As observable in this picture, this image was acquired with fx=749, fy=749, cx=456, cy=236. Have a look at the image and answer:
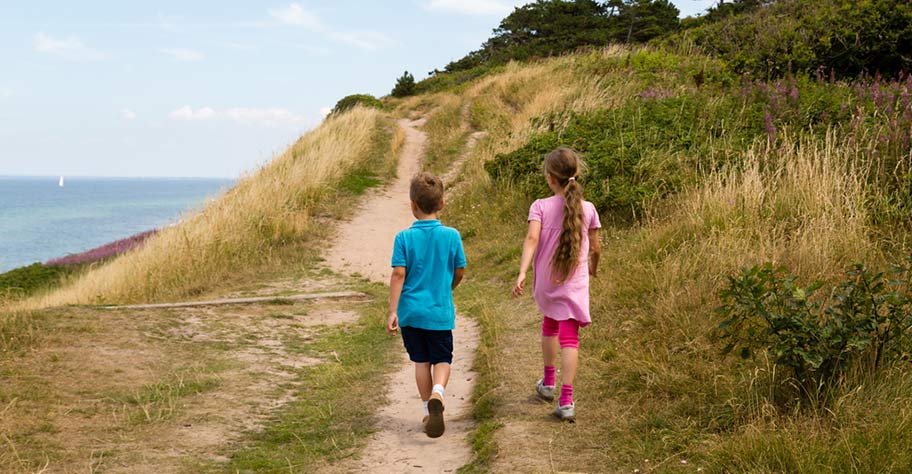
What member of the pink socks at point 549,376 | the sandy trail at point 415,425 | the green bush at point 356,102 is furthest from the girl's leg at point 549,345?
the green bush at point 356,102

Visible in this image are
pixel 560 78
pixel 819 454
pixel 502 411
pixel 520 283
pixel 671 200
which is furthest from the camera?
pixel 560 78

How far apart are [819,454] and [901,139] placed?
6286mm

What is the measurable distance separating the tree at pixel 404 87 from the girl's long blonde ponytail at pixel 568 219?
43.2 meters

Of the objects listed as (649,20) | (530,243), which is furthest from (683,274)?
(649,20)

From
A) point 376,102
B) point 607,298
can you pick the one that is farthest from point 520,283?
point 376,102

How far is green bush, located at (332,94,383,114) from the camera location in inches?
1442

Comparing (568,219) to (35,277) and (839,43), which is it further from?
(35,277)

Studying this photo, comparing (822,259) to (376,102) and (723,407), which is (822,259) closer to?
(723,407)

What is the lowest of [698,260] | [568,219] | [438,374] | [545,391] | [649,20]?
[545,391]

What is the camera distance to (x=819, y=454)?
11.3 ft

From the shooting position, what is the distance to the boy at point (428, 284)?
16.0 ft

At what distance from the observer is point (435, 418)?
495 centimetres

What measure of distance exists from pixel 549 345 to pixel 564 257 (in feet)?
2.26

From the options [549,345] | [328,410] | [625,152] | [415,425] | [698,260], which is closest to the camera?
[549,345]
